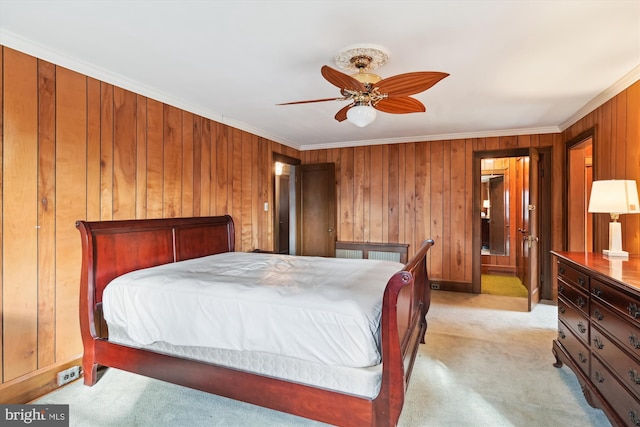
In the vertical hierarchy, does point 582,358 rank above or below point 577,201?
below

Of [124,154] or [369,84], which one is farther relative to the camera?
[124,154]

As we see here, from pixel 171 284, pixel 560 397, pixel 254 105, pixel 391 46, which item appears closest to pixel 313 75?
pixel 391 46

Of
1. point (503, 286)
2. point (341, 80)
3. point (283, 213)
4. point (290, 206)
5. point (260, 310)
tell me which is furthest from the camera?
point (283, 213)

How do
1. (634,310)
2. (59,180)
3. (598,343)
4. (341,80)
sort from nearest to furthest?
(634,310)
(598,343)
(341,80)
(59,180)

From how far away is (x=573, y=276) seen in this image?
2.32 metres

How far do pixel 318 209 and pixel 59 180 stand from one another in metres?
3.67

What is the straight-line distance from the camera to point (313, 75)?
2.70m

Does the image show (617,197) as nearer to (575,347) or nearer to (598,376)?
(575,347)

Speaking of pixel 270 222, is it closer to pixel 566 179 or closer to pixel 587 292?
pixel 587 292

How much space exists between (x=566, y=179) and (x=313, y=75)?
149 inches

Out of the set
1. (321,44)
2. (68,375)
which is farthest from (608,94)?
(68,375)

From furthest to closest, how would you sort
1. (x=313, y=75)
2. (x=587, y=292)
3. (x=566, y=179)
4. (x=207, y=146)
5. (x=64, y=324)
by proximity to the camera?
1. (x=566, y=179)
2. (x=207, y=146)
3. (x=313, y=75)
4. (x=64, y=324)
5. (x=587, y=292)

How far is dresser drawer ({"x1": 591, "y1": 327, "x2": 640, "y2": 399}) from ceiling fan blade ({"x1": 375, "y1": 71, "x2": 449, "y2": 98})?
1764 mm

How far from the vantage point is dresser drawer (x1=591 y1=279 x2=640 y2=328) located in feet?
5.10
